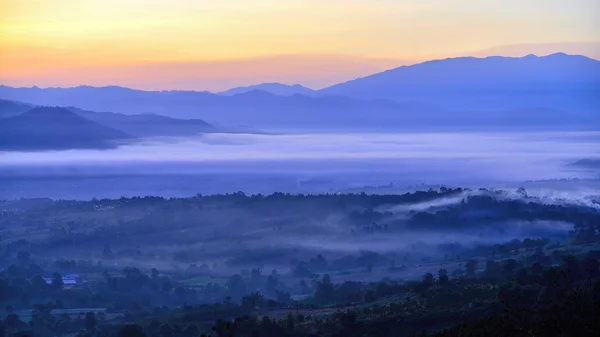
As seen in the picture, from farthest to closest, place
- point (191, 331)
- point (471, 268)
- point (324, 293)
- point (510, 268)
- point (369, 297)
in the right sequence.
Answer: point (471, 268) < point (324, 293) < point (510, 268) < point (369, 297) < point (191, 331)

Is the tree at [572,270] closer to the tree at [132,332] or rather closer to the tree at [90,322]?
the tree at [132,332]

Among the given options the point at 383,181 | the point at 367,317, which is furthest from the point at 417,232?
the point at 383,181

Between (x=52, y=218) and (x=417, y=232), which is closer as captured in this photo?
(x=417, y=232)

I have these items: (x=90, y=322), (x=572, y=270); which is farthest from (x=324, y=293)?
(x=572, y=270)

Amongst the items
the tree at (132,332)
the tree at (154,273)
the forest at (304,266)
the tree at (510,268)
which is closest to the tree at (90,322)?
the forest at (304,266)

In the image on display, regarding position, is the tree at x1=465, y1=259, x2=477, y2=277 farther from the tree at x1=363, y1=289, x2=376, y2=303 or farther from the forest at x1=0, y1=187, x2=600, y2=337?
the tree at x1=363, y1=289, x2=376, y2=303

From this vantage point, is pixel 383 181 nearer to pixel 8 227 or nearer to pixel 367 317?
pixel 8 227

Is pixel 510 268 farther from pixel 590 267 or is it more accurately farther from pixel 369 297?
pixel 590 267

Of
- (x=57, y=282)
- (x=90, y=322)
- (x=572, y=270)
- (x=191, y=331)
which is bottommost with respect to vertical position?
(x=90, y=322)
